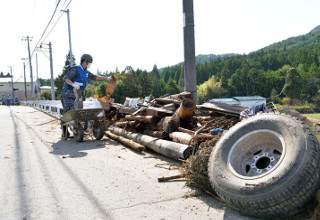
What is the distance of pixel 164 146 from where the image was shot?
552cm

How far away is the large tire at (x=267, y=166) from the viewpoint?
8.77ft

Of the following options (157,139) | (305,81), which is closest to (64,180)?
(157,139)

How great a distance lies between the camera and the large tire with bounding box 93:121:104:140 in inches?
315

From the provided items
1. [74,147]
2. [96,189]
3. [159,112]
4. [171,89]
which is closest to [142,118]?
[159,112]

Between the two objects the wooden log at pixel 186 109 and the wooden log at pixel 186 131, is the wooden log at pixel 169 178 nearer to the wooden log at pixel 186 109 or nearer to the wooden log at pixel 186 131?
the wooden log at pixel 186 131

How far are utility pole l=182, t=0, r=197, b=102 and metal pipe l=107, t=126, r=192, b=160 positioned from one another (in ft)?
5.99

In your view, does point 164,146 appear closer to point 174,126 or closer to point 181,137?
point 181,137

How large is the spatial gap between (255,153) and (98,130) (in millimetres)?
5423

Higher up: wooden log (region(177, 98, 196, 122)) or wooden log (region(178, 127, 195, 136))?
wooden log (region(177, 98, 196, 122))

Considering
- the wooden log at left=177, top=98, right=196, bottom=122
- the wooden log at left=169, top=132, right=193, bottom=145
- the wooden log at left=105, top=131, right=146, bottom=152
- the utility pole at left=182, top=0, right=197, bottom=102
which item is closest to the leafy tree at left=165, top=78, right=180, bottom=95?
the wooden log at left=105, top=131, right=146, bottom=152

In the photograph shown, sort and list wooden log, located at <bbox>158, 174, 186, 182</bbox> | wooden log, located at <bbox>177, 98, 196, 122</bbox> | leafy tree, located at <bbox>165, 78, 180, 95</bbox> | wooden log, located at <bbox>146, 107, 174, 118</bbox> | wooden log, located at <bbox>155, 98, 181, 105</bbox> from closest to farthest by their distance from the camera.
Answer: wooden log, located at <bbox>158, 174, 186, 182</bbox> → wooden log, located at <bbox>177, 98, 196, 122</bbox> → wooden log, located at <bbox>146, 107, 174, 118</bbox> → wooden log, located at <bbox>155, 98, 181, 105</bbox> → leafy tree, located at <bbox>165, 78, 180, 95</bbox>

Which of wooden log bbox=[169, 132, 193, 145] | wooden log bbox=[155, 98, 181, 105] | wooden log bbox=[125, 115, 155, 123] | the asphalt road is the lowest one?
the asphalt road

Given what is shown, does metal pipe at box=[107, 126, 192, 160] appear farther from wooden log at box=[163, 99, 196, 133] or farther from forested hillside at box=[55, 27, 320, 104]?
forested hillside at box=[55, 27, 320, 104]

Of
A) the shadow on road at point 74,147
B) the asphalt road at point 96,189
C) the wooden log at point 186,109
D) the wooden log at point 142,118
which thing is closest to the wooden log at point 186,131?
the wooden log at point 186,109
